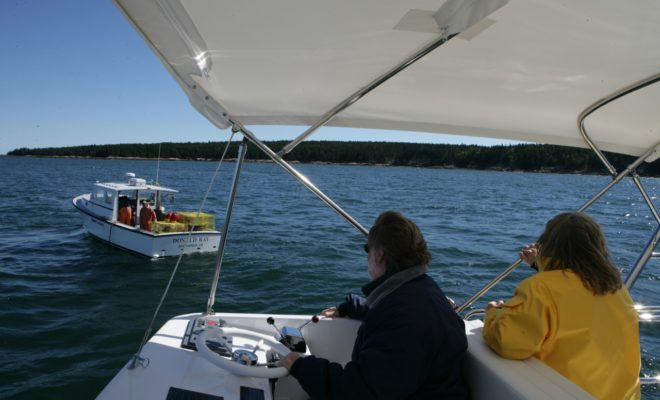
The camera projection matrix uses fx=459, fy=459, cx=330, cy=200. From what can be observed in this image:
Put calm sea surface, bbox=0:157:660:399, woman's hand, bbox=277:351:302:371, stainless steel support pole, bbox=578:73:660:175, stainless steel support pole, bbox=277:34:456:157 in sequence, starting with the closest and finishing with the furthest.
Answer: woman's hand, bbox=277:351:302:371
stainless steel support pole, bbox=277:34:456:157
stainless steel support pole, bbox=578:73:660:175
calm sea surface, bbox=0:157:660:399

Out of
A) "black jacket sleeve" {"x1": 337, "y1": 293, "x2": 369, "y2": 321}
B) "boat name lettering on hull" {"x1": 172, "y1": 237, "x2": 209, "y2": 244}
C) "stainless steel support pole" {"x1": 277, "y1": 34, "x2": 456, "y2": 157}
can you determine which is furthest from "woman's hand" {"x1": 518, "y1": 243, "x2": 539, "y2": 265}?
"boat name lettering on hull" {"x1": 172, "y1": 237, "x2": 209, "y2": 244}

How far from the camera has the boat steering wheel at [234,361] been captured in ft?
6.19

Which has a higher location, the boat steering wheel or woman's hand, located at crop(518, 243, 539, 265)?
woman's hand, located at crop(518, 243, 539, 265)

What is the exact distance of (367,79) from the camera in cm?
246

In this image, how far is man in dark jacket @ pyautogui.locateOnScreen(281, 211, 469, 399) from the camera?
153cm

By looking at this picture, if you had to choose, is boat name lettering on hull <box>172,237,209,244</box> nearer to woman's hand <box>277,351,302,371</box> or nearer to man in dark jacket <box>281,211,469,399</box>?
woman's hand <box>277,351,302,371</box>

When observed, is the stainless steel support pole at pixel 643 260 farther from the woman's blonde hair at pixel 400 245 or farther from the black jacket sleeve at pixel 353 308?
the woman's blonde hair at pixel 400 245

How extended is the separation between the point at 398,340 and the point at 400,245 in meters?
0.40

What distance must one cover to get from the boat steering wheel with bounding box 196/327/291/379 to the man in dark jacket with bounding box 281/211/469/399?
0.35ft

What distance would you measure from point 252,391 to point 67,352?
5.79m

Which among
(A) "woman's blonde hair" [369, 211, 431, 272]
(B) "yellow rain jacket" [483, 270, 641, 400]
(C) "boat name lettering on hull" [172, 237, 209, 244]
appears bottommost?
(C) "boat name lettering on hull" [172, 237, 209, 244]

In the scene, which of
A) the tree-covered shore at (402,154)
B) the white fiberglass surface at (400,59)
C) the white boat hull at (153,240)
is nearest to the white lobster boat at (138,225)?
the white boat hull at (153,240)

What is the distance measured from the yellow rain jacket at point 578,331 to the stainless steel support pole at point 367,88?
1026mm

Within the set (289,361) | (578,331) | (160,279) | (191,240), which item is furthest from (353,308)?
(191,240)
